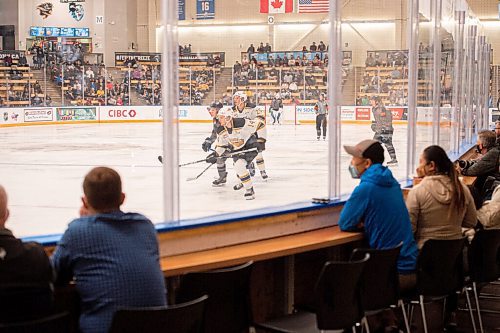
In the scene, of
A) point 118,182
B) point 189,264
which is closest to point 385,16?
point 189,264

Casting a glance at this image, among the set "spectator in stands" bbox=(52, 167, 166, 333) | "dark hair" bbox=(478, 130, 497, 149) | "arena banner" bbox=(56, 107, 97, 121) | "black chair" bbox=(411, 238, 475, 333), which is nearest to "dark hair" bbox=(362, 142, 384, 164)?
"black chair" bbox=(411, 238, 475, 333)

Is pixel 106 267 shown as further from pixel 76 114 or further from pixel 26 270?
pixel 76 114

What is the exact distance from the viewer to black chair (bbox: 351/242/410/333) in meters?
3.95

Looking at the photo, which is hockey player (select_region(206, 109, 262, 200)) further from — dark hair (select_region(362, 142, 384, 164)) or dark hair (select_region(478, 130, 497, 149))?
dark hair (select_region(362, 142, 384, 164))

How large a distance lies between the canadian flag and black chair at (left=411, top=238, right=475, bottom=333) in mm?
3495

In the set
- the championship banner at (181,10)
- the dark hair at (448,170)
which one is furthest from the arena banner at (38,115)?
the dark hair at (448,170)

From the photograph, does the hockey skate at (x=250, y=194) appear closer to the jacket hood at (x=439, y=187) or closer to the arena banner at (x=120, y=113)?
the jacket hood at (x=439, y=187)

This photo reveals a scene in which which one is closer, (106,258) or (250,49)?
(106,258)

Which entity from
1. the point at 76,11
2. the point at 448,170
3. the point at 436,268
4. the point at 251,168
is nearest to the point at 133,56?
the point at 76,11

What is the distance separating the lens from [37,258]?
2.91 m

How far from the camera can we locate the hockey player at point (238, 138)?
30.1 feet

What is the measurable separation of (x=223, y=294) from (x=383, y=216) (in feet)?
4.12

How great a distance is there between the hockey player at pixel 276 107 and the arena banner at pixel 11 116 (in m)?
12.3

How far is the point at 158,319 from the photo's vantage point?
2777 millimetres
